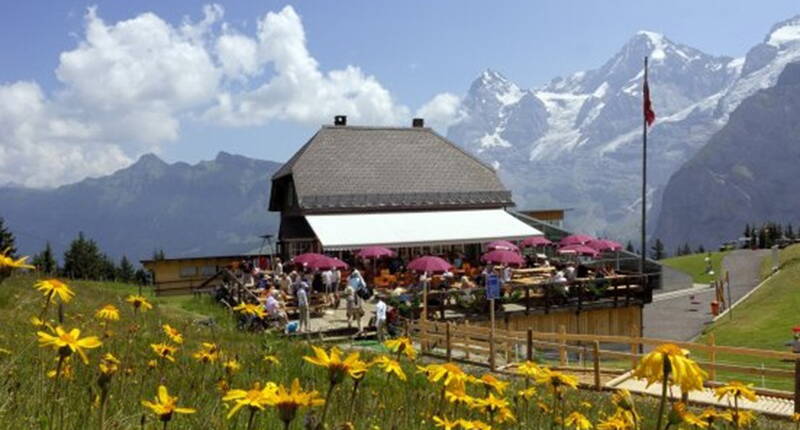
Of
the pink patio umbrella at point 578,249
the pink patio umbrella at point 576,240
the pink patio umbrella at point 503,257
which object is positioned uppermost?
the pink patio umbrella at point 576,240

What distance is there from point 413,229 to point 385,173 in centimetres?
524

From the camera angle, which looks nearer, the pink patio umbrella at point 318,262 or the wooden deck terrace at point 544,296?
the wooden deck terrace at point 544,296

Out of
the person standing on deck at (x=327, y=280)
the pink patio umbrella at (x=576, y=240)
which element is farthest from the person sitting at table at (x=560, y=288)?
the person standing on deck at (x=327, y=280)

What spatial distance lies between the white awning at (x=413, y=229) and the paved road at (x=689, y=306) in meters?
7.65

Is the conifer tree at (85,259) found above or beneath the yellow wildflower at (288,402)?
beneath

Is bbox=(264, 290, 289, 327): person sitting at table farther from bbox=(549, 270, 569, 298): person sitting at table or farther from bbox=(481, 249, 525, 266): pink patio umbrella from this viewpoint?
bbox=(549, 270, 569, 298): person sitting at table

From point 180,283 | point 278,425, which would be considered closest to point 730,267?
point 180,283

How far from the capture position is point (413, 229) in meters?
31.8

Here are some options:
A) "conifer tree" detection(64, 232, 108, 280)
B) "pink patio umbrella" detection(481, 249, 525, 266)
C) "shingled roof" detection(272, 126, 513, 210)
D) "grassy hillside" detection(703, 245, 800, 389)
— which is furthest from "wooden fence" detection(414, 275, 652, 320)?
"conifer tree" detection(64, 232, 108, 280)

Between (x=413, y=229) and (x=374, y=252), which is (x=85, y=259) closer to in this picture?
(x=413, y=229)

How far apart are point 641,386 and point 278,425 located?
36.6 ft

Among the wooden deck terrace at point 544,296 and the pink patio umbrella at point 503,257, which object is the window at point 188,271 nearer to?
the wooden deck terrace at point 544,296

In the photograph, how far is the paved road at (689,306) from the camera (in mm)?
32812

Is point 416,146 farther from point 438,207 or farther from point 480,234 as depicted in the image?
point 480,234
